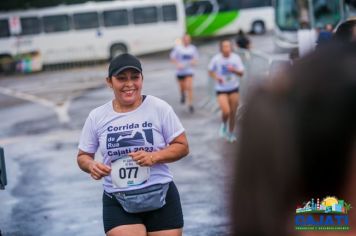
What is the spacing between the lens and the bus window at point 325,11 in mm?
25792

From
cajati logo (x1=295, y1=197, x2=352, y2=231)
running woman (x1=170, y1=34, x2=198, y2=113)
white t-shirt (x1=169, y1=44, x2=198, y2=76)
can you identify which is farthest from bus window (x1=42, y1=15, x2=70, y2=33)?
cajati logo (x1=295, y1=197, x2=352, y2=231)

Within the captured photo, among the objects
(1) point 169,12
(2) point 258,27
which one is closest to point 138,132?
(1) point 169,12

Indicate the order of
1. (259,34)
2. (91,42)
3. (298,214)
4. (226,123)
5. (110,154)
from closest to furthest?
(298,214) → (110,154) → (226,123) → (91,42) → (259,34)

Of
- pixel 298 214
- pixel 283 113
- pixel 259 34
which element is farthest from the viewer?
pixel 259 34

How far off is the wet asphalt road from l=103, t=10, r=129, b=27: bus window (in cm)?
1533

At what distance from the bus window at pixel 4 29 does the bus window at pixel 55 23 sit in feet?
5.98

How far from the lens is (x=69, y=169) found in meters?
12.4

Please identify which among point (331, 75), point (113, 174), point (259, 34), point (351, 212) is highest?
point (331, 75)

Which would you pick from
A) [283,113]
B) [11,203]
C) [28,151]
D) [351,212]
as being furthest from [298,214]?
[28,151]

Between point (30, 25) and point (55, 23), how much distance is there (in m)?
1.25

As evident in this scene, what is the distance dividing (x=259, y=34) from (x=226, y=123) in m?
32.5

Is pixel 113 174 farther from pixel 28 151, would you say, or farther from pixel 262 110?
pixel 28 151

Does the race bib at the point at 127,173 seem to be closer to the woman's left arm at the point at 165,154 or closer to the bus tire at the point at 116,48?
the woman's left arm at the point at 165,154

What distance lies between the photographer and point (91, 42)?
41500 mm
